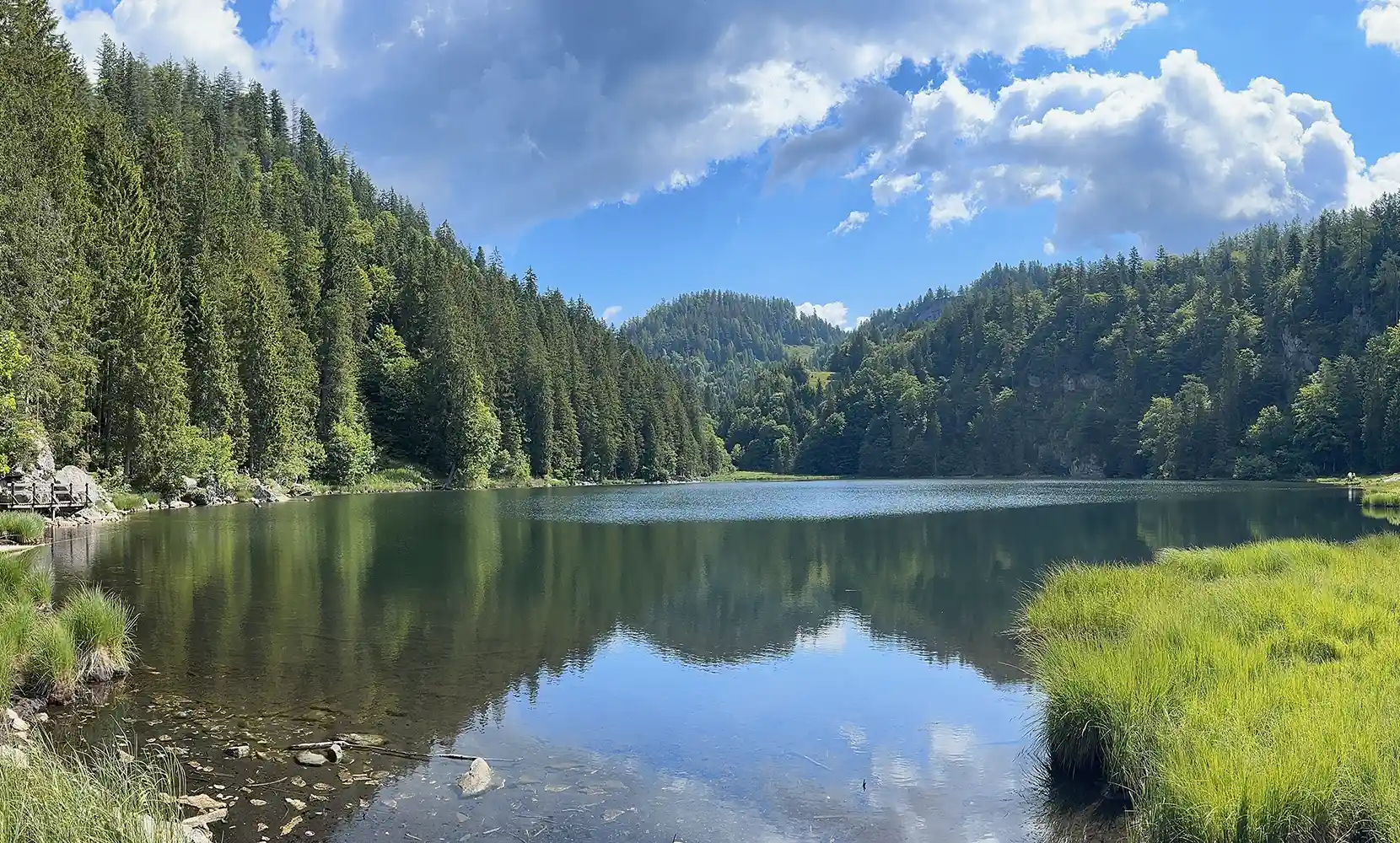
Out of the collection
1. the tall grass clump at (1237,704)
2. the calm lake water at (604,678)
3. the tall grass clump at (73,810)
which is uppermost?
the tall grass clump at (73,810)

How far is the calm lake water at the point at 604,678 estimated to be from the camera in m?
10.2

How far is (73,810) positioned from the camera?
644 centimetres

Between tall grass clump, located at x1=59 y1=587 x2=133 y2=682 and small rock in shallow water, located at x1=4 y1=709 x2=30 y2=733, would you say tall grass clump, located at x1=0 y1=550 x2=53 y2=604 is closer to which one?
tall grass clump, located at x1=59 y1=587 x2=133 y2=682

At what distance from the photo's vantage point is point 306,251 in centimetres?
9175

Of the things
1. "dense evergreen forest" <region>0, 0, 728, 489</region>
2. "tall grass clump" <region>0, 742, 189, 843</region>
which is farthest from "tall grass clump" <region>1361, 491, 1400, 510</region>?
"dense evergreen forest" <region>0, 0, 728, 489</region>

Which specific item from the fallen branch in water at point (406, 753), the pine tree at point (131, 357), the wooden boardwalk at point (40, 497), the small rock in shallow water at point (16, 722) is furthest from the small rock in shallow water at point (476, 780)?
the pine tree at point (131, 357)

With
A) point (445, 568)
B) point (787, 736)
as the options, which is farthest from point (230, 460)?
point (787, 736)

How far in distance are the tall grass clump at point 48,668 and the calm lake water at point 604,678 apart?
0.82 m

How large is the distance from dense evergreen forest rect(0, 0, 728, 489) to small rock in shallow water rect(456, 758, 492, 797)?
A: 80.4ft

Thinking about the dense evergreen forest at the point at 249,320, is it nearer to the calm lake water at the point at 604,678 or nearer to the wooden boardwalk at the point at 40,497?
the wooden boardwalk at the point at 40,497

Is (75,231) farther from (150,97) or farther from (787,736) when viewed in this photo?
(150,97)

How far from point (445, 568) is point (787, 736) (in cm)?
1974

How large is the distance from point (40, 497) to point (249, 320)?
3214cm

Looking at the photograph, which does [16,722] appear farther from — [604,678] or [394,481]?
[394,481]
